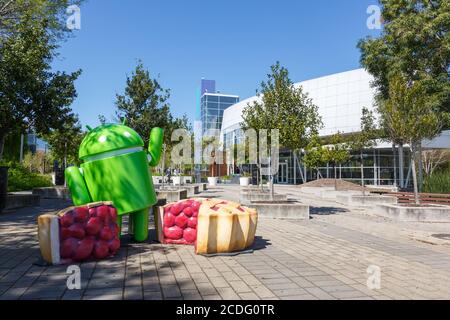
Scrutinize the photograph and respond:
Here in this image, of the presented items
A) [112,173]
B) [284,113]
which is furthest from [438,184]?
[112,173]

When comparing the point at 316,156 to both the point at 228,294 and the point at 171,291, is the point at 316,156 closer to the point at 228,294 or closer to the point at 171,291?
the point at 228,294

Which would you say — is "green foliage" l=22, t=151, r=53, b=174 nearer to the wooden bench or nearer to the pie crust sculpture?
the wooden bench

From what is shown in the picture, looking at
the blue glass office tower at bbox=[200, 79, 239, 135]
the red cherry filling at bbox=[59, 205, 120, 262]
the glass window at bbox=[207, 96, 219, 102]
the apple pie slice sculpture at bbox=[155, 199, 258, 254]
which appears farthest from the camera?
the glass window at bbox=[207, 96, 219, 102]

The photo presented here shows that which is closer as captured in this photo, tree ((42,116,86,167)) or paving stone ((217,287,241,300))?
paving stone ((217,287,241,300))

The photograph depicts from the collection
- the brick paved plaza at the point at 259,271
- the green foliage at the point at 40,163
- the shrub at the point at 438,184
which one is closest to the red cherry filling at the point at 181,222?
the brick paved plaza at the point at 259,271

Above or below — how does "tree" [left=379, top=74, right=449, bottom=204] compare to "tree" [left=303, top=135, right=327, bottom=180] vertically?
above

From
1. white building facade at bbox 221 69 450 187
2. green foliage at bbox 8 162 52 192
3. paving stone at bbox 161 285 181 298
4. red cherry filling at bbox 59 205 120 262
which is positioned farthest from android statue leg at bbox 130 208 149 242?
white building facade at bbox 221 69 450 187

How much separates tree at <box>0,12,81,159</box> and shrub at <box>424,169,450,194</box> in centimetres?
1779

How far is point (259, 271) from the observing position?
575cm

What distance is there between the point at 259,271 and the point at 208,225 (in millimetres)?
1273

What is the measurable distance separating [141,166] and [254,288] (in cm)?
346

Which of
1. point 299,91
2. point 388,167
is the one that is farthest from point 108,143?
point 388,167

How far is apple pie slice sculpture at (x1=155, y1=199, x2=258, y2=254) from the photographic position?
662 centimetres

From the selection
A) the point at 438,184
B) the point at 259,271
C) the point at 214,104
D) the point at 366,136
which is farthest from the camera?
the point at 214,104
